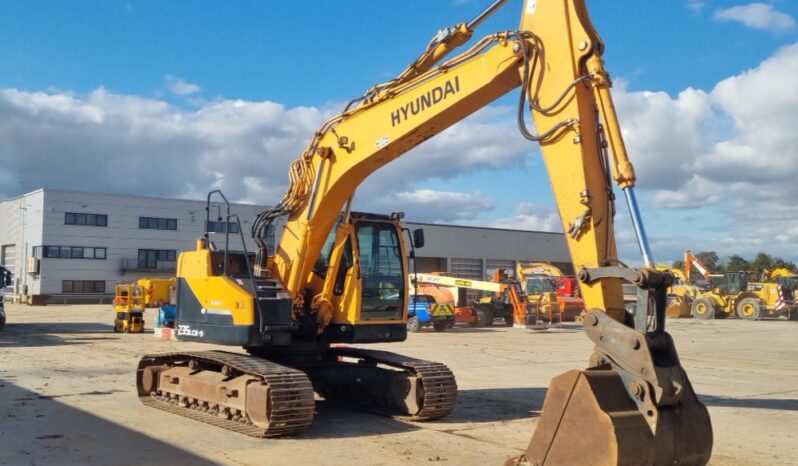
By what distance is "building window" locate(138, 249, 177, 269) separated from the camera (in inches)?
2306

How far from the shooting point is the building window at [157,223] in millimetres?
58719

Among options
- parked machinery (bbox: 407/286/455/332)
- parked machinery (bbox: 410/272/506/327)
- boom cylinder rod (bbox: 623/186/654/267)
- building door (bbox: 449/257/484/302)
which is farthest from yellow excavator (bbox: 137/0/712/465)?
building door (bbox: 449/257/484/302)

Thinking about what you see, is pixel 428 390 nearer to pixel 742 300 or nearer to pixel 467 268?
pixel 742 300

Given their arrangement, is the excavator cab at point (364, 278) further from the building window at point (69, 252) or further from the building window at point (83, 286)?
the building window at point (83, 286)

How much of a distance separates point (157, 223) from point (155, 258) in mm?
2723

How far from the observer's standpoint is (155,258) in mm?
59250

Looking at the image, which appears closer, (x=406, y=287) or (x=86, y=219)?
(x=406, y=287)

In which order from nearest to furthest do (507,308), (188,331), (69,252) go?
(188,331) < (507,308) < (69,252)

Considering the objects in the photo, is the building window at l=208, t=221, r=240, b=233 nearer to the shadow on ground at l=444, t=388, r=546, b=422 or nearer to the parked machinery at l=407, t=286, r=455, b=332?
the shadow on ground at l=444, t=388, r=546, b=422

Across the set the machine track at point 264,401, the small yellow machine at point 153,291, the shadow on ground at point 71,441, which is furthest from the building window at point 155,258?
the machine track at point 264,401

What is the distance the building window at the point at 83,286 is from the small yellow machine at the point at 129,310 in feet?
98.9

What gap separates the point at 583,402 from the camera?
5777 mm

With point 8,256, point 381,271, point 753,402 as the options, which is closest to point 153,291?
point 381,271

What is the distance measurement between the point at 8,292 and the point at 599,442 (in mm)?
62057
